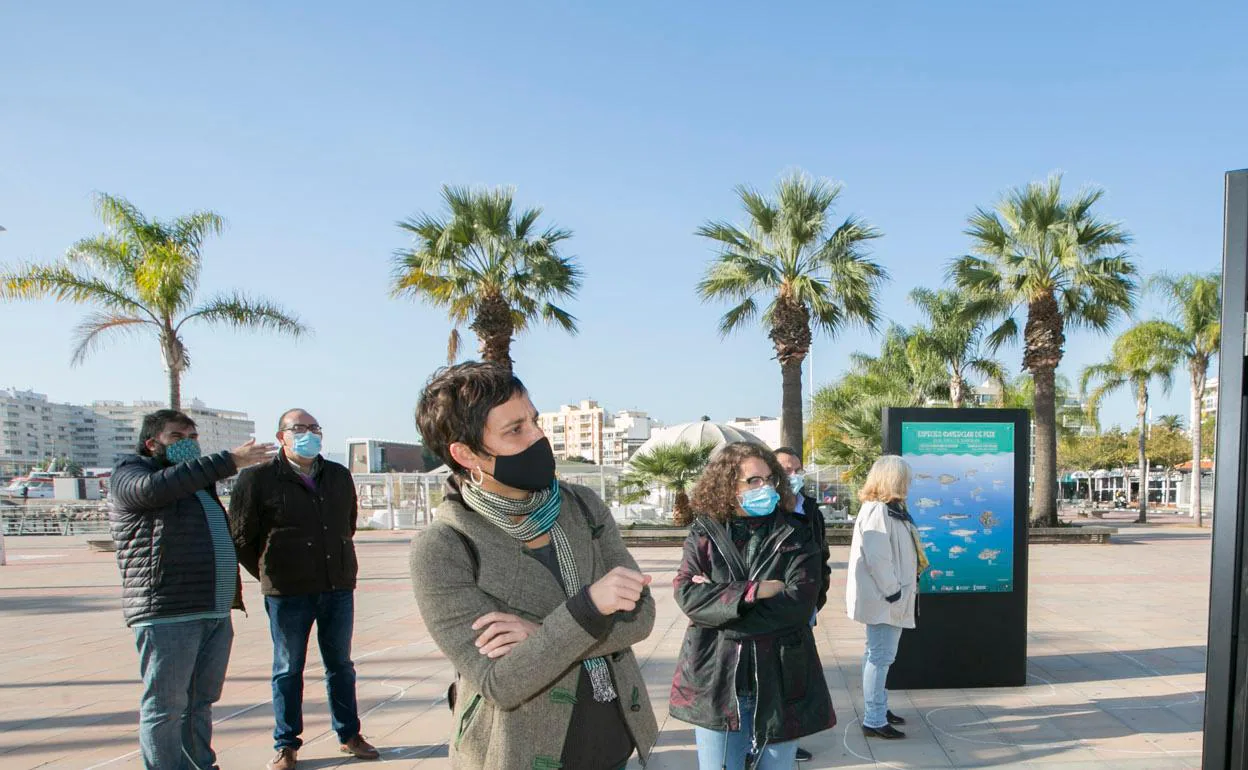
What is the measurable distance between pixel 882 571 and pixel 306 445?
332 centimetres

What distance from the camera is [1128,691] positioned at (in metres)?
5.73

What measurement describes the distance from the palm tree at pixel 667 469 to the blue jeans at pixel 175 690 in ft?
41.9

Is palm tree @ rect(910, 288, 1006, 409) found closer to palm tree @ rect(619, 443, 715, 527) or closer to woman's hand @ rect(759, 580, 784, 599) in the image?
palm tree @ rect(619, 443, 715, 527)

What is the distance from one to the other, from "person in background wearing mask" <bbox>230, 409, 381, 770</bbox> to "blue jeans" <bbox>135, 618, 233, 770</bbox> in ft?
1.68

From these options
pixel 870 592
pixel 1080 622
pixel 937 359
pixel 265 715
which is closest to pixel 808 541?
pixel 870 592

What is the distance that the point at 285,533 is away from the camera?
166 inches

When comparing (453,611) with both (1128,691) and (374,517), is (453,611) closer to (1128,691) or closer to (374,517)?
(1128,691)

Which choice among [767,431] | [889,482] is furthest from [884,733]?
[767,431]

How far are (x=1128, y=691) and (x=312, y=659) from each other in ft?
20.9

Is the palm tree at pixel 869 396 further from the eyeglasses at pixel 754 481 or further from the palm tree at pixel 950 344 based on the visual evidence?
the eyeglasses at pixel 754 481

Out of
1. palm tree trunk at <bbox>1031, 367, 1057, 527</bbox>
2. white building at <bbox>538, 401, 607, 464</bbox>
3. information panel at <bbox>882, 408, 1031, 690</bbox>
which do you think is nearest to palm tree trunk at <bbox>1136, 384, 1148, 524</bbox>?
palm tree trunk at <bbox>1031, 367, 1057, 527</bbox>

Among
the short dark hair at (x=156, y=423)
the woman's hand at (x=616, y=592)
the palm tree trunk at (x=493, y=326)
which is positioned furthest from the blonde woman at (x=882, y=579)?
the palm tree trunk at (x=493, y=326)

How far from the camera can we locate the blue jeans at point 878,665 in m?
4.68

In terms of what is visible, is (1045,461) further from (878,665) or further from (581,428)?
(581,428)
